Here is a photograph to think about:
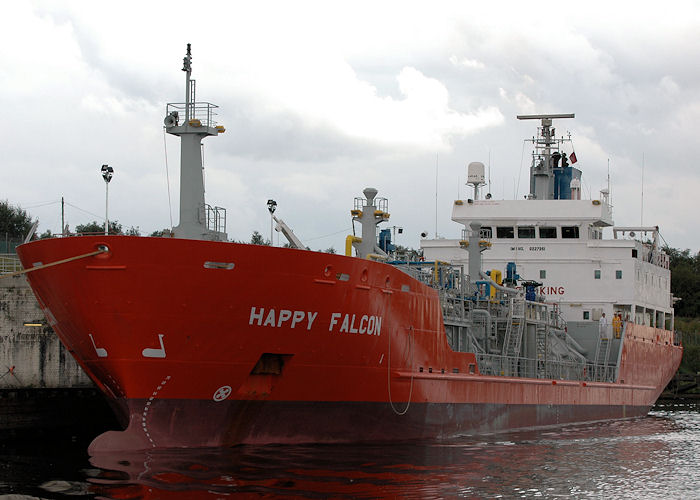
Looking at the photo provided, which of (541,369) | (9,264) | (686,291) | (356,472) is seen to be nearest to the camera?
(356,472)

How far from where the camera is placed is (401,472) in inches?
666

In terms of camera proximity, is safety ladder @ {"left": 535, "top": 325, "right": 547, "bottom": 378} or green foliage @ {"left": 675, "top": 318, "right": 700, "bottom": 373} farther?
green foliage @ {"left": 675, "top": 318, "right": 700, "bottom": 373}

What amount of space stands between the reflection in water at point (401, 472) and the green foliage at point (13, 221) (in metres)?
39.6

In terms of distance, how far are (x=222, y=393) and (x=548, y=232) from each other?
18.8 meters

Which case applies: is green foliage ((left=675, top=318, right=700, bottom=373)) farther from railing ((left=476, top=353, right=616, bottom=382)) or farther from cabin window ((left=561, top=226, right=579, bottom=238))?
railing ((left=476, top=353, right=616, bottom=382))

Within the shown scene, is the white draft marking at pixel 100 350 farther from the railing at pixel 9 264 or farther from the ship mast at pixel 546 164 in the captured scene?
the ship mast at pixel 546 164

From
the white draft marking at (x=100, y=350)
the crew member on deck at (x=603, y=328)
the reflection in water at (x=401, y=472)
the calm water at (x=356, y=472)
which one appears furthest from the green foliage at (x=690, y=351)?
the white draft marking at (x=100, y=350)

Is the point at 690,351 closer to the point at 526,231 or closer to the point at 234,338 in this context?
the point at 526,231

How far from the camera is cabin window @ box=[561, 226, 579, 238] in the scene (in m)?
33.2

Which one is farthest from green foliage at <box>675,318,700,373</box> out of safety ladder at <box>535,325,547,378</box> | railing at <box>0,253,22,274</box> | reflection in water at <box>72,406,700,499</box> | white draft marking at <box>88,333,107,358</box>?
white draft marking at <box>88,333,107,358</box>

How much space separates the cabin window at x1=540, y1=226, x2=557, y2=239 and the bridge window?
315mm

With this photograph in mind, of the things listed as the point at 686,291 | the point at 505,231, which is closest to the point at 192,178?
the point at 505,231

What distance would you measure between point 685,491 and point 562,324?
1501 centimetres

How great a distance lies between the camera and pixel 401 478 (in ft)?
53.7
